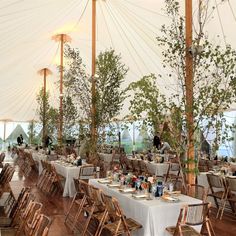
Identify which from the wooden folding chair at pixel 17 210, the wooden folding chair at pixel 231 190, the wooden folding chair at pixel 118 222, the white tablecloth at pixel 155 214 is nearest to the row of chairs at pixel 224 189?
the wooden folding chair at pixel 231 190

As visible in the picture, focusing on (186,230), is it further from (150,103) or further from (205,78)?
(205,78)

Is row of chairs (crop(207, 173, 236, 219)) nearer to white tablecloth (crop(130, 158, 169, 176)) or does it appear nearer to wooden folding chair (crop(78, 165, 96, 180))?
wooden folding chair (crop(78, 165, 96, 180))

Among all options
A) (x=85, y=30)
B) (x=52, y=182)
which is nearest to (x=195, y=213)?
(x=52, y=182)

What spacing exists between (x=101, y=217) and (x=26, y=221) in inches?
62.3

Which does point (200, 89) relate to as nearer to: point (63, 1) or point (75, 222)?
point (75, 222)

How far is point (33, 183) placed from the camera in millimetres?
10672

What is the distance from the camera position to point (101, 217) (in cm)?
509

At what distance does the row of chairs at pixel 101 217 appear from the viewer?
443cm

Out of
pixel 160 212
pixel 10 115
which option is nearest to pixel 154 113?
pixel 160 212

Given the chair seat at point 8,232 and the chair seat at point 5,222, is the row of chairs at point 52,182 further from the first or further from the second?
the chair seat at point 8,232

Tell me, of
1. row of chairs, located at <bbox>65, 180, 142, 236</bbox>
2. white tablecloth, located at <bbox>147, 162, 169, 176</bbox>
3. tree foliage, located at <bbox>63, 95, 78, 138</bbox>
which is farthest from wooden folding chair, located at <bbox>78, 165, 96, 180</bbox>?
tree foliage, located at <bbox>63, 95, 78, 138</bbox>

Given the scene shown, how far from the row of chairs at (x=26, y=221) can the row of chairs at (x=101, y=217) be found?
105cm

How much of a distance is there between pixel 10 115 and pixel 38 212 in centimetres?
2202

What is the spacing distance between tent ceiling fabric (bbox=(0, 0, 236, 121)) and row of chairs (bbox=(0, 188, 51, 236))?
3493 millimetres
